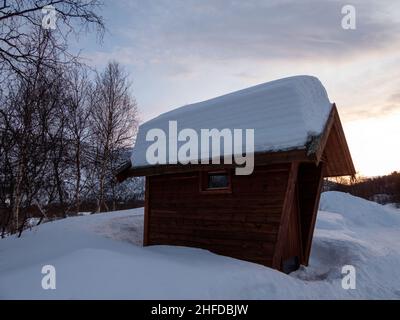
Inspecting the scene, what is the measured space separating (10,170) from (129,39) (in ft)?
16.5

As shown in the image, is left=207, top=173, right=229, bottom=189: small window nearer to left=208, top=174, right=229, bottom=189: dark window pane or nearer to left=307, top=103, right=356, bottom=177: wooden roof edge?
left=208, top=174, right=229, bottom=189: dark window pane

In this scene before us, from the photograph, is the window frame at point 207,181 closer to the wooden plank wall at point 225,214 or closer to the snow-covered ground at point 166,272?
the wooden plank wall at point 225,214

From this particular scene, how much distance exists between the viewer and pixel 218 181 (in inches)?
350

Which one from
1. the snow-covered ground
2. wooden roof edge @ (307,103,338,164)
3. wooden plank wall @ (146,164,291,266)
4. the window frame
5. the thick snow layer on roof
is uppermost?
the thick snow layer on roof

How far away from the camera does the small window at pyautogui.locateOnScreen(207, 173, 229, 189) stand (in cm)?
870

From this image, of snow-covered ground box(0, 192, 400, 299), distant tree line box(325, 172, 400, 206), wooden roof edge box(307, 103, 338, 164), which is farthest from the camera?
distant tree line box(325, 172, 400, 206)

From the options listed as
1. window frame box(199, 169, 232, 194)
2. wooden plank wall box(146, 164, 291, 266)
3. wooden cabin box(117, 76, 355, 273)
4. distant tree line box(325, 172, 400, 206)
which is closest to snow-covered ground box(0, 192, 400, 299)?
wooden plank wall box(146, 164, 291, 266)

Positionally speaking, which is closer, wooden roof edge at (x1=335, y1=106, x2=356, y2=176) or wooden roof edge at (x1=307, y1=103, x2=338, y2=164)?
wooden roof edge at (x1=307, y1=103, x2=338, y2=164)

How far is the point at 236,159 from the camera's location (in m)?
7.83

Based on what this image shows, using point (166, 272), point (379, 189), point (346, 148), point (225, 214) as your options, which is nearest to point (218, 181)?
point (225, 214)

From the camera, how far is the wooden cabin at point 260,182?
7.49m

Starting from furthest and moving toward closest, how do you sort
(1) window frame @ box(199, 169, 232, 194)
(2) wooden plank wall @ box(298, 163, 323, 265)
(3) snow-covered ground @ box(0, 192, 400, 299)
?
(2) wooden plank wall @ box(298, 163, 323, 265) → (1) window frame @ box(199, 169, 232, 194) → (3) snow-covered ground @ box(0, 192, 400, 299)

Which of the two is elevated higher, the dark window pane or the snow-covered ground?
the dark window pane
